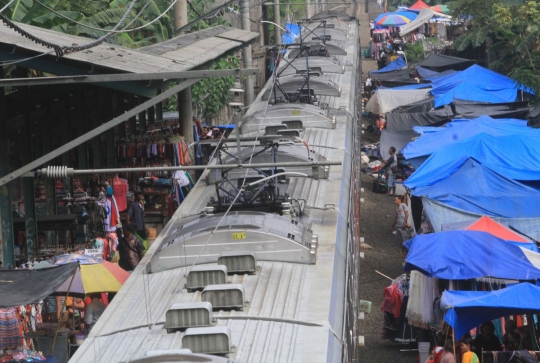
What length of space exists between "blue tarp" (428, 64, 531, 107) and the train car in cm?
1532

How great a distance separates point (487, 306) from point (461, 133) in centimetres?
1014

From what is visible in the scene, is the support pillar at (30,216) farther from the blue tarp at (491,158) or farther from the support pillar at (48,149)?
the blue tarp at (491,158)

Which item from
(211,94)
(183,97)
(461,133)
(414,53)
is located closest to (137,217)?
(183,97)

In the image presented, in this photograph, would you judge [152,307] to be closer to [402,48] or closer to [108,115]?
[108,115]

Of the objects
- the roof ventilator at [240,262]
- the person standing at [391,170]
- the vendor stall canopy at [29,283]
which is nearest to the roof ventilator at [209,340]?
the roof ventilator at [240,262]

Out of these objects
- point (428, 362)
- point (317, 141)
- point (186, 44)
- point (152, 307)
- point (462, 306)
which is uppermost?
point (186, 44)

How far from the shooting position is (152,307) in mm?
7473

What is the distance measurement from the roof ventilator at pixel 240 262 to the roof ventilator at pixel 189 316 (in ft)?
4.09

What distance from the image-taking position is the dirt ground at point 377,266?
1299 cm

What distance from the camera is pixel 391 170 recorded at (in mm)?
23969

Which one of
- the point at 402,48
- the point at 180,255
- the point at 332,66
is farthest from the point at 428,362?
the point at 402,48

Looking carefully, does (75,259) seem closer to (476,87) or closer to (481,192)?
(481,192)

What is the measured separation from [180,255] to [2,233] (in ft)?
15.5

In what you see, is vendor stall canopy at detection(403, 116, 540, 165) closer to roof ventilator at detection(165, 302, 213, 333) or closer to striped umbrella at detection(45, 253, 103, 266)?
striped umbrella at detection(45, 253, 103, 266)
